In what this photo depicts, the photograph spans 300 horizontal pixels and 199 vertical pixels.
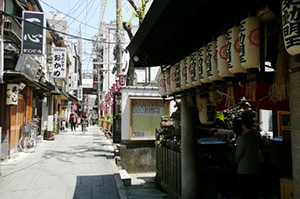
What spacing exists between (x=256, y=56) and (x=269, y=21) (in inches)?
29.9

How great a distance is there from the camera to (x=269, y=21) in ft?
12.4

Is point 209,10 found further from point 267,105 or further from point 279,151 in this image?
point 279,151

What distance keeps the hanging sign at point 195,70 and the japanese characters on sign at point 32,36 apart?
10744mm

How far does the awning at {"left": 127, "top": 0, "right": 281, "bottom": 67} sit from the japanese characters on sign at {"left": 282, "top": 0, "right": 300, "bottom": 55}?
721 millimetres

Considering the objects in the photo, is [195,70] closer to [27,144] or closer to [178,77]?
[178,77]

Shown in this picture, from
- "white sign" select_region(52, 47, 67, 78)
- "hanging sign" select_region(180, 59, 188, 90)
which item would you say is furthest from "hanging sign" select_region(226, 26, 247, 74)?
"white sign" select_region(52, 47, 67, 78)

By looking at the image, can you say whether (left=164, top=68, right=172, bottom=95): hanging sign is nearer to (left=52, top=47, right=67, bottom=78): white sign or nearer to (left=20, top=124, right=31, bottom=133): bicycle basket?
(left=20, top=124, right=31, bottom=133): bicycle basket

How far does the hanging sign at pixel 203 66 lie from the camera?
4.98 metres

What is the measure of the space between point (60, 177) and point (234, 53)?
894 cm

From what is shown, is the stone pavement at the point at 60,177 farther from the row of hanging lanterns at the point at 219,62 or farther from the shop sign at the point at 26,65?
the shop sign at the point at 26,65

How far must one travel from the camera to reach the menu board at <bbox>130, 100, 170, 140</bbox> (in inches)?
495

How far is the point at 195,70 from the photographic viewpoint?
5.50 m

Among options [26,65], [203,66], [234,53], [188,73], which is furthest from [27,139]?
[234,53]

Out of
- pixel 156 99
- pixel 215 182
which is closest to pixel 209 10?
pixel 215 182
